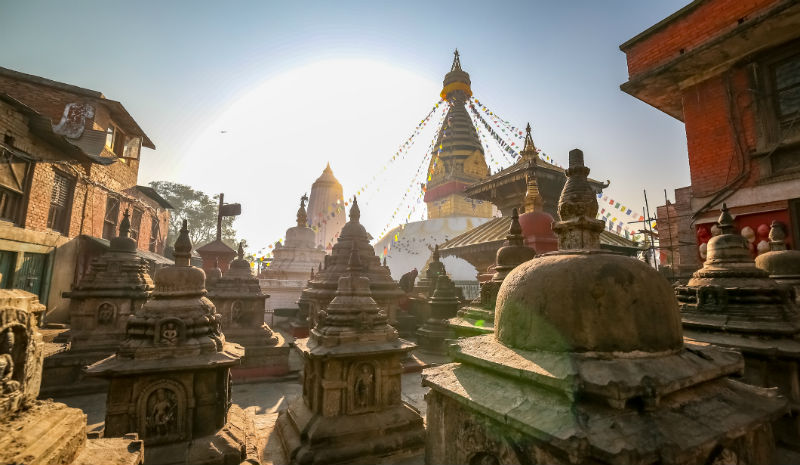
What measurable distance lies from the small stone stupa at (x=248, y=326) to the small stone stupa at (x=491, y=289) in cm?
466

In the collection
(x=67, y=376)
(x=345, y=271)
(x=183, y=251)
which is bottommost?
(x=67, y=376)

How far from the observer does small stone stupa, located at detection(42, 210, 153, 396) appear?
7.48 m

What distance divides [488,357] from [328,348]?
10.1 ft

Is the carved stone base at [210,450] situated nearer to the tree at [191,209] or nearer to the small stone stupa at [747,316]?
the small stone stupa at [747,316]

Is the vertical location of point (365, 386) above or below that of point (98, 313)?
below

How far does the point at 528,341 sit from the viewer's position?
2254 mm

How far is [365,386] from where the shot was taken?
5012 mm

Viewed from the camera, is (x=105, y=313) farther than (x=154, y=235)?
No

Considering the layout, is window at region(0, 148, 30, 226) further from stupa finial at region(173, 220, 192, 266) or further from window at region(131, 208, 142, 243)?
stupa finial at region(173, 220, 192, 266)

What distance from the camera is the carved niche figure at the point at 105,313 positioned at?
8734 millimetres

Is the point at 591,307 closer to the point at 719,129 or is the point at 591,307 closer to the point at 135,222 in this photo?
the point at 719,129

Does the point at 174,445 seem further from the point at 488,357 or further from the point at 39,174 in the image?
the point at 39,174

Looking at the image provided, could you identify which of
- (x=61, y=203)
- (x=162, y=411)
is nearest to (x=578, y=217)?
(x=162, y=411)

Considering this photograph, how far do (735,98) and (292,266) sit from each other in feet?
65.5
